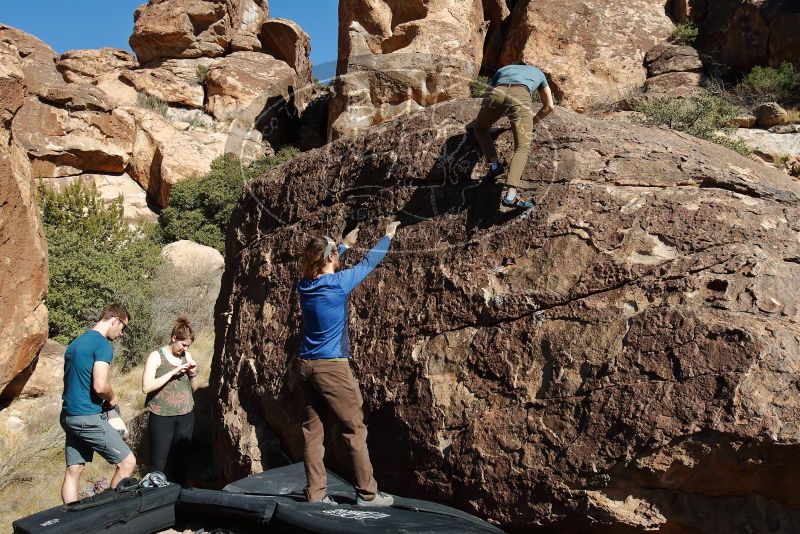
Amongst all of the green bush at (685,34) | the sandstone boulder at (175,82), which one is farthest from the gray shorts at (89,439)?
the sandstone boulder at (175,82)

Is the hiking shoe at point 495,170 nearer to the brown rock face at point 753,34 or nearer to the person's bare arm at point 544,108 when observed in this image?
the person's bare arm at point 544,108

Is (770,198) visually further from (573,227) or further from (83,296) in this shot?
(83,296)

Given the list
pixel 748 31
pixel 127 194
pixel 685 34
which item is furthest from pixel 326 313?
pixel 127 194

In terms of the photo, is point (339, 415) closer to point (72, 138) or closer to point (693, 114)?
point (693, 114)

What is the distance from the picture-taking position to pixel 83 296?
37.9 feet

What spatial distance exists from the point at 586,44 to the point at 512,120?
13022mm

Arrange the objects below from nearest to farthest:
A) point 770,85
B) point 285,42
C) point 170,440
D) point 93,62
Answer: point 170,440 → point 770,85 → point 285,42 → point 93,62

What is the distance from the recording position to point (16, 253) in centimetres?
750

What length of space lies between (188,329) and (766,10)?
14463 millimetres

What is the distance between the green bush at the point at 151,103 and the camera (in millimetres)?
23125

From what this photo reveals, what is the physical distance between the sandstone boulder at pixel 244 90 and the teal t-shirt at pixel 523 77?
19187 mm

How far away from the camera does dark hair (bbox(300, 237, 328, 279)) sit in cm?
340

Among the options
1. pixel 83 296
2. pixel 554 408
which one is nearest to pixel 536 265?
pixel 554 408

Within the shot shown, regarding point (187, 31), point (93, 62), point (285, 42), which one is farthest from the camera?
point (93, 62)
